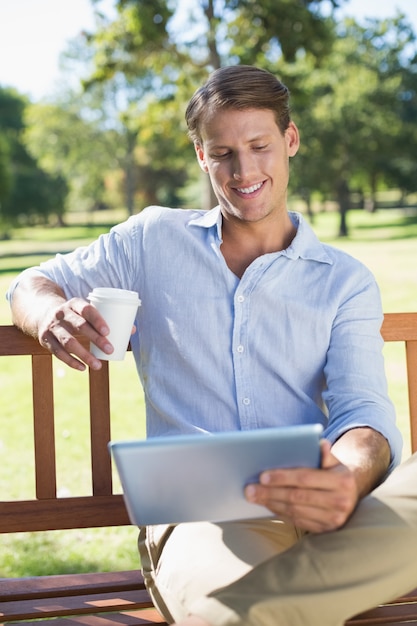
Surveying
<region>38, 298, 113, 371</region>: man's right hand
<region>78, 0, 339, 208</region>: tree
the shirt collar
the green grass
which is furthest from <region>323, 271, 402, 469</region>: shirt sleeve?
<region>78, 0, 339, 208</region>: tree

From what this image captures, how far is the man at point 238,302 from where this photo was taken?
8.09 ft

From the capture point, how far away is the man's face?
103 inches

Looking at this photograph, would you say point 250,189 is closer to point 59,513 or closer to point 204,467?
point 204,467

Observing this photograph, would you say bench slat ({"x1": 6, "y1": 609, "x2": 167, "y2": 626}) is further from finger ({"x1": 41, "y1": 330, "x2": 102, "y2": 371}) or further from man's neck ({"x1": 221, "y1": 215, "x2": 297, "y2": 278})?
man's neck ({"x1": 221, "y1": 215, "x2": 297, "y2": 278})

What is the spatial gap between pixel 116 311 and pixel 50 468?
Answer: 860 mm

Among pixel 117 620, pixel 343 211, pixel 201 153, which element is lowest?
pixel 117 620

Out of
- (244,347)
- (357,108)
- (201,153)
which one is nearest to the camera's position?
(244,347)

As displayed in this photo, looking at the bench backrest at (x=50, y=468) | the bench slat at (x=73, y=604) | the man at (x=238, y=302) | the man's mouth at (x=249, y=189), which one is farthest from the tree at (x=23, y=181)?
the bench slat at (x=73, y=604)

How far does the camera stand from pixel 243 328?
258 centimetres

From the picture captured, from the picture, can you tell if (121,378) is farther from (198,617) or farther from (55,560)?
(198,617)

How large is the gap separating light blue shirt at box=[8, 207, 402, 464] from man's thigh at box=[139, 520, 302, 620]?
331 millimetres

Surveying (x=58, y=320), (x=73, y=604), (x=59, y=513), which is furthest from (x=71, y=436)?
(x=58, y=320)

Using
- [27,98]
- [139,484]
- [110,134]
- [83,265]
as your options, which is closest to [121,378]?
[83,265]

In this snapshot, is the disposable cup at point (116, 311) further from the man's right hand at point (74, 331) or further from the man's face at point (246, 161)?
the man's face at point (246, 161)
